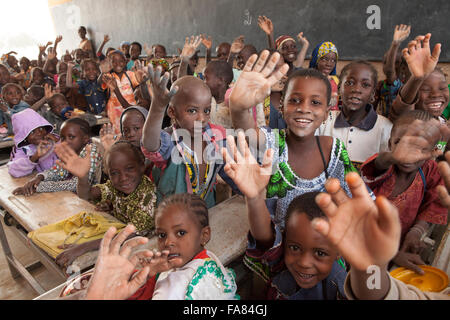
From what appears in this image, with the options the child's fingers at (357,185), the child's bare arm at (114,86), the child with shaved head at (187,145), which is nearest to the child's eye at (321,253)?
the child's fingers at (357,185)

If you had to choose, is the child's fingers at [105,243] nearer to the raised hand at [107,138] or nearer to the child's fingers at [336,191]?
the child's fingers at [336,191]

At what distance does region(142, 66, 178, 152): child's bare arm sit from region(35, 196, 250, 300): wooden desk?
0.52 meters

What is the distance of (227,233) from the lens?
4.74ft

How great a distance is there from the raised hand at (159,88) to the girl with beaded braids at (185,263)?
0.48 metres

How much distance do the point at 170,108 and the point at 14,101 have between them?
3.46 metres

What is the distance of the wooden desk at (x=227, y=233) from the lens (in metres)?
1.30

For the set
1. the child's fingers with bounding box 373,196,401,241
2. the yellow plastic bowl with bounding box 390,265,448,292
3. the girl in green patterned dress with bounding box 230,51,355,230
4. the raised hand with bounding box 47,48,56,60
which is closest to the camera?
the child's fingers with bounding box 373,196,401,241

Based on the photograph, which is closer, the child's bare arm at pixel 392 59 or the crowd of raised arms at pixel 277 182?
the crowd of raised arms at pixel 277 182

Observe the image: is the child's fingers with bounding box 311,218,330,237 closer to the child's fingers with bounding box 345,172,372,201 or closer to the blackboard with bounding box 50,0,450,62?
the child's fingers with bounding box 345,172,372,201

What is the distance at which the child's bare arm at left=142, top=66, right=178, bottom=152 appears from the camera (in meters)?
1.27

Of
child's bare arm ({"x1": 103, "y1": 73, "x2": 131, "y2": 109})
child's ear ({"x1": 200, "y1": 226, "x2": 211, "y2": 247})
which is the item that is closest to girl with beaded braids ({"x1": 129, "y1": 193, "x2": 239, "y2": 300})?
child's ear ({"x1": 200, "y1": 226, "x2": 211, "y2": 247})

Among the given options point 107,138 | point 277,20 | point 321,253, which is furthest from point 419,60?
point 277,20
